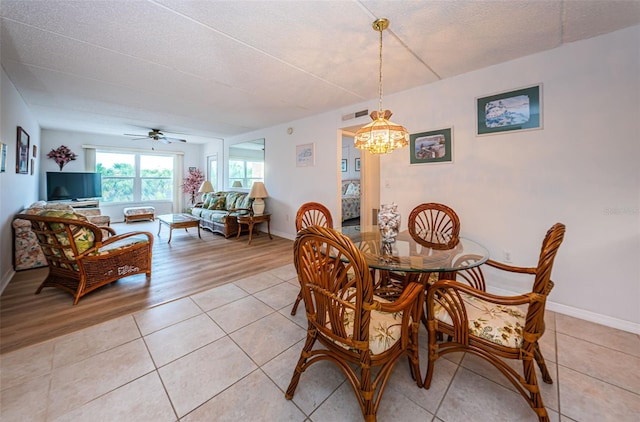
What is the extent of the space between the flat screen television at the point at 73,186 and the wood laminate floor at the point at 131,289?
326 cm

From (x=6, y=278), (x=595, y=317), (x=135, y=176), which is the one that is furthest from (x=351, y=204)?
(x=135, y=176)

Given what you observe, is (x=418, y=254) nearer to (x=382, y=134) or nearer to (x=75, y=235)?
(x=382, y=134)

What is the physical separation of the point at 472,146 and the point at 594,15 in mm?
1181

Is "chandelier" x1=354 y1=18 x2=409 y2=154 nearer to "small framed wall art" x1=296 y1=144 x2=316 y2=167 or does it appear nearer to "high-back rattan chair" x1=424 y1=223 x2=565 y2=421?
"high-back rattan chair" x1=424 y1=223 x2=565 y2=421

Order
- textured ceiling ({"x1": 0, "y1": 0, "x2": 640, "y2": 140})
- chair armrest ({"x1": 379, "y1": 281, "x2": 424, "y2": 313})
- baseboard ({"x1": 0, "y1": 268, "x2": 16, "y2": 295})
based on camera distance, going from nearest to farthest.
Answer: chair armrest ({"x1": 379, "y1": 281, "x2": 424, "y2": 313}) < textured ceiling ({"x1": 0, "y1": 0, "x2": 640, "y2": 140}) < baseboard ({"x1": 0, "y1": 268, "x2": 16, "y2": 295})

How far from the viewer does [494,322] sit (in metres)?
1.24

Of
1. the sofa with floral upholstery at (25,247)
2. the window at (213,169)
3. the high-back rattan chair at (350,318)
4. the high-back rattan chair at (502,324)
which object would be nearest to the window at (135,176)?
the window at (213,169)

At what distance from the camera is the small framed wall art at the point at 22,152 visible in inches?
125

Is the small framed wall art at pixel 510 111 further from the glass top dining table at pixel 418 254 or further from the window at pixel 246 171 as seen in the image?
the window at pixel 246 171

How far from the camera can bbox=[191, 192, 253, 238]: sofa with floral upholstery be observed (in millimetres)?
4934

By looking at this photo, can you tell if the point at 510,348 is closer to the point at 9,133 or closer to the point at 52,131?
the point at 9,133

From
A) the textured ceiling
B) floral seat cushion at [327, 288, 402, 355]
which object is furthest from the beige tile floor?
the textured ceiling

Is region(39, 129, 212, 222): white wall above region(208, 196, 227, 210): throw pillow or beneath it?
above

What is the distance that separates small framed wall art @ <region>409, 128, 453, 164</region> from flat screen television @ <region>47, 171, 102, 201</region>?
7.39 m
